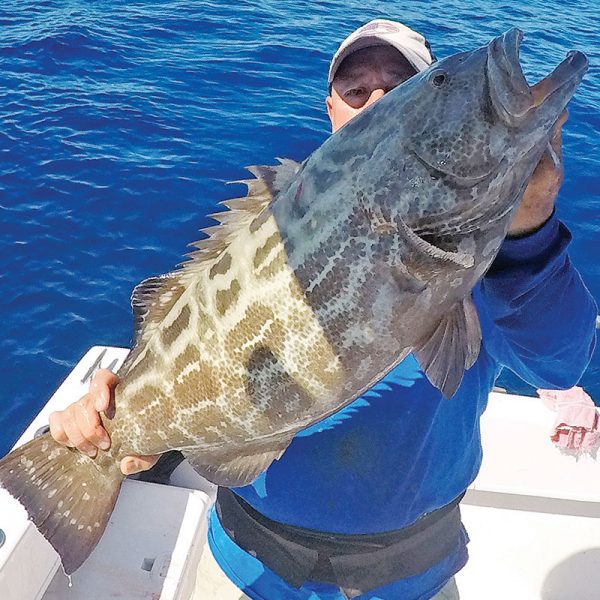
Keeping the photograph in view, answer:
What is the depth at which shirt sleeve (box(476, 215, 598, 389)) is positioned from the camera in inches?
79.2

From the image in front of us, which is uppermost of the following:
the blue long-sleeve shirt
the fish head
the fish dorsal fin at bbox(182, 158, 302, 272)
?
the fish head

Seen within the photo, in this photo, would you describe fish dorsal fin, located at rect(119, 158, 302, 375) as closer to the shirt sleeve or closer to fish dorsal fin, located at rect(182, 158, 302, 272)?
fish dorsal fin, located at rect(182, 158, 302, 272)

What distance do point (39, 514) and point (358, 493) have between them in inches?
48.3

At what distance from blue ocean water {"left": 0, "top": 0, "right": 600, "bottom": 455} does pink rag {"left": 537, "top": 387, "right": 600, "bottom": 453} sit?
2.36m

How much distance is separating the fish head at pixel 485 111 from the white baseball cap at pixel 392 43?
3.86 feet

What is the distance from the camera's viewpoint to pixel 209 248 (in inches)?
95.0

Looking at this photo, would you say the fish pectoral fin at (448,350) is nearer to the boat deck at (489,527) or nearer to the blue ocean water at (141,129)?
the boat deck at (489,527)

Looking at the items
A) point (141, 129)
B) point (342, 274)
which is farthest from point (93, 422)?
point (141, 129)

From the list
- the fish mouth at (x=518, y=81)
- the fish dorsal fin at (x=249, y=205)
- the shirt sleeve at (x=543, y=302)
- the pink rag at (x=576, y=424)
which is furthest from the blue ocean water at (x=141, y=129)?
the fish mouth at (x=518, y=81)

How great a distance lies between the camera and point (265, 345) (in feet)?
7.14

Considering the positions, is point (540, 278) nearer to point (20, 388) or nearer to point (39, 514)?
point (39, 514)

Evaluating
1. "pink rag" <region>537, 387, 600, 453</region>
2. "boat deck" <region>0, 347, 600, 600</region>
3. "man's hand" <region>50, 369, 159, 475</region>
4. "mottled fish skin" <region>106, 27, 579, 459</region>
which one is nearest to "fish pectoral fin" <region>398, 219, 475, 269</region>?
"mottled fish skin" <region>106, 27, 579, 459</region>

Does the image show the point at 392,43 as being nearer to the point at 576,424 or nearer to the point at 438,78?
the point at 438,78

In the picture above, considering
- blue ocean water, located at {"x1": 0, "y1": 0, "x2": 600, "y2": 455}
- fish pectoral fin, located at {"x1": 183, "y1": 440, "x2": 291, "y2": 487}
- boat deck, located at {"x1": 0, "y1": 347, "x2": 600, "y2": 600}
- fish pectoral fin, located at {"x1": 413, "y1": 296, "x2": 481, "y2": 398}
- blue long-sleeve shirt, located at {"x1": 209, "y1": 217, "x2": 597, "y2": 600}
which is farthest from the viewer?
blue ocean water, located at {"x1": 0, "y1": 0, "x2": 600, "y2": 455}
